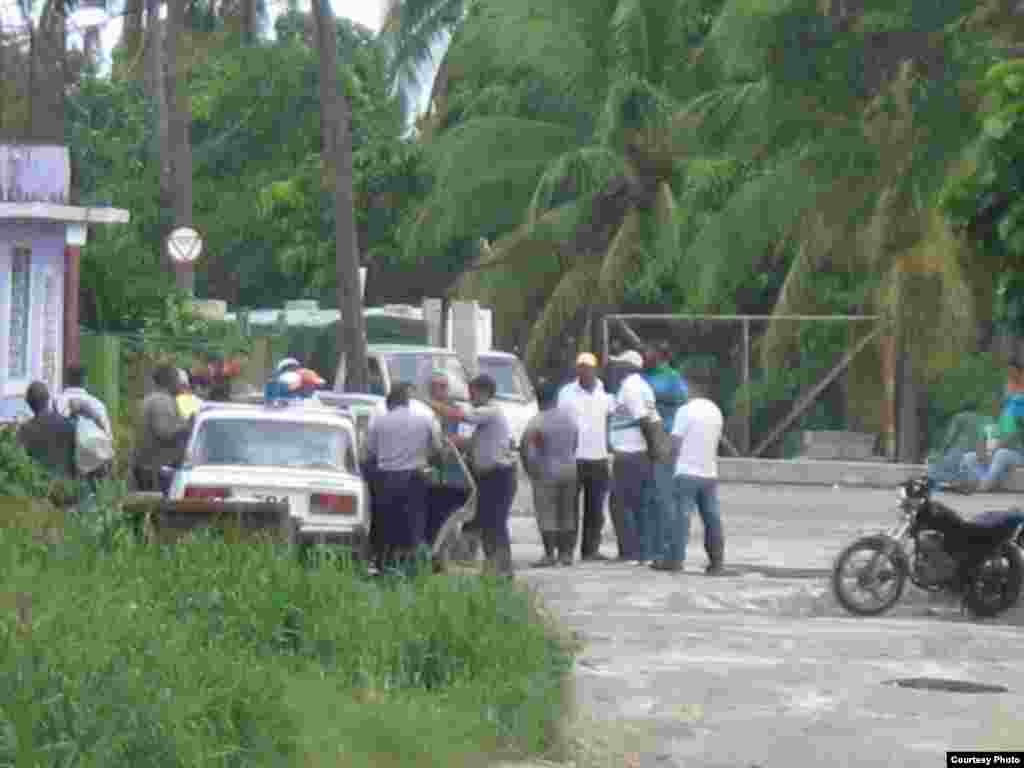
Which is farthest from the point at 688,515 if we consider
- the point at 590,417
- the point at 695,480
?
the point at 590,417

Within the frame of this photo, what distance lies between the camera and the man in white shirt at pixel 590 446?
22.4m

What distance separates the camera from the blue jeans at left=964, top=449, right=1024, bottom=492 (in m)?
30.1

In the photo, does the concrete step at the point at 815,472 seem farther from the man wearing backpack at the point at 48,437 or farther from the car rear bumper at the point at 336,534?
the man wearing backpack at the point at 48,437

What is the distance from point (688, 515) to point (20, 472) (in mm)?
6398

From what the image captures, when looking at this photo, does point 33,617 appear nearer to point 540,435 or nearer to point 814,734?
point 814,734

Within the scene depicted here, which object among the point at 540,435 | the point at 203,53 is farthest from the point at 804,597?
the point at 203,53

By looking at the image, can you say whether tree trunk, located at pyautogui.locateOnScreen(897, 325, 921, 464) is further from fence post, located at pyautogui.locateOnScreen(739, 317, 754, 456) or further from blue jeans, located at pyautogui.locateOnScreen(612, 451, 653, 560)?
blue jeans, located at pyautogui.locateOnScreen(612, 451, 653, 560)

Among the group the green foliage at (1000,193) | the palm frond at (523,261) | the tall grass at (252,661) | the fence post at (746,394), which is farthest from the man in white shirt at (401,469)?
the palm frond at (523,261)

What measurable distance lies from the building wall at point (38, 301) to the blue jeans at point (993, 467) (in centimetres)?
1129

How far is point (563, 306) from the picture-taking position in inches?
1544

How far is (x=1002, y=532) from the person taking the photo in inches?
759

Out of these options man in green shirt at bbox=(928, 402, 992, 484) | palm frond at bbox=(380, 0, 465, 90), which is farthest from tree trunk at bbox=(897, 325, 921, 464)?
palm frond at bbox=(380, 0, 465, 90)

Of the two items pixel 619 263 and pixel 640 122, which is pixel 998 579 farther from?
pixel 640 122

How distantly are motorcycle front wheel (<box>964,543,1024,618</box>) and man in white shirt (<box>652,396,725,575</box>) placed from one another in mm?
2799
